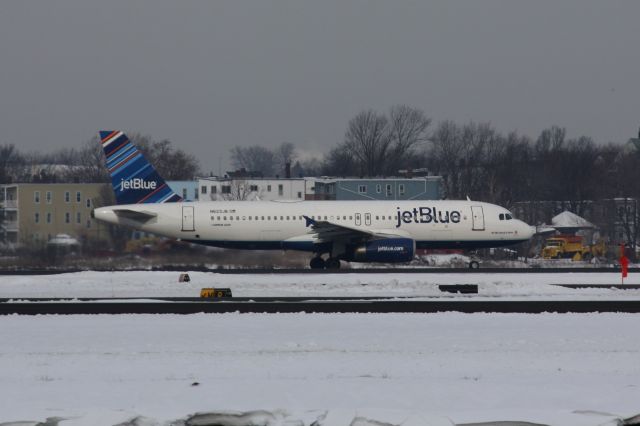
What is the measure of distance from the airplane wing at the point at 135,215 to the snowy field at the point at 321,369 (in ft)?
74.5

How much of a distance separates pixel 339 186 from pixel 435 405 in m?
75.4

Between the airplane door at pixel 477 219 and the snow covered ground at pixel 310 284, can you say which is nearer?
the snow covered ground at pixel 310 284

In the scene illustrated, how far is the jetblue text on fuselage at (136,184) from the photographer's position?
158ft

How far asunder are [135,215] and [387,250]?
12.1 m

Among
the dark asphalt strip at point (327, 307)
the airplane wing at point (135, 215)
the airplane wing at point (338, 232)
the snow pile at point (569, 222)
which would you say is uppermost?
the snow pile at point (569, 222)

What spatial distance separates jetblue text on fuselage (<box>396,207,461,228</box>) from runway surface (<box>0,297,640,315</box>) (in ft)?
61.0

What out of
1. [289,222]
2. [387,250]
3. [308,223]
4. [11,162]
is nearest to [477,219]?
[387,250]

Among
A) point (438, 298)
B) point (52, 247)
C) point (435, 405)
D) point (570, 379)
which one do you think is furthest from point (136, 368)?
point (52, 247)

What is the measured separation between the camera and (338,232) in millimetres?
45281

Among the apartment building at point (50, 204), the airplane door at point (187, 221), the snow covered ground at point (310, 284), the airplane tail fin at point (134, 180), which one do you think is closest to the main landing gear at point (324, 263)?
the airplane door at point (187, 221)

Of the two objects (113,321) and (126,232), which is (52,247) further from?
(113,321)

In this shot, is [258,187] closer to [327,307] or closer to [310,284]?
[310,284]

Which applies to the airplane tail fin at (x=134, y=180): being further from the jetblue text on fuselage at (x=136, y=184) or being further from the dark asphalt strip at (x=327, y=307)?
the dark asphalt strip at (x=327, y=307)

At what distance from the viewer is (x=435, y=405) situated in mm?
13562
